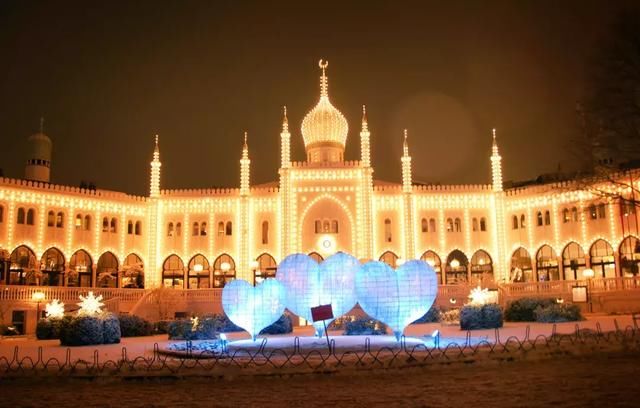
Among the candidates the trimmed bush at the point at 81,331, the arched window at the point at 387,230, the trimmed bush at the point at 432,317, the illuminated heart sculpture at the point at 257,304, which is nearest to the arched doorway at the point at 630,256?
the trimmed bush at the point at 432,317

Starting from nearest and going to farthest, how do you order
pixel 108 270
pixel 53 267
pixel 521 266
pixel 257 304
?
pixel 257 304
pixel 53 267
pixel 108 270
pixel 521 266

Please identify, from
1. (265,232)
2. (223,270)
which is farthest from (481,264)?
(223,270)

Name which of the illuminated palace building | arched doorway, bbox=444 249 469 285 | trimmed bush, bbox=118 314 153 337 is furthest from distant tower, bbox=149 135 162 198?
arched doorway, bbox=444 249 469 285

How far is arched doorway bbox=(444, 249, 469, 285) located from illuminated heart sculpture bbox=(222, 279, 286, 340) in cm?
2795

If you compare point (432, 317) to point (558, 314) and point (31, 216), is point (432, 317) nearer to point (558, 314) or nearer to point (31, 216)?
Result: point (558, 314)

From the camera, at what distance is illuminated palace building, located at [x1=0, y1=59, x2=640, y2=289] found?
4603 centimetres

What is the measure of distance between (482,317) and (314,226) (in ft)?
69.8

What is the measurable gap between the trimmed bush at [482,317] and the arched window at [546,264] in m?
21.3

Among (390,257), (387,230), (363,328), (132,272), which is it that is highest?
(387,230)

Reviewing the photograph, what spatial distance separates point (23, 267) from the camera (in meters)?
44.0

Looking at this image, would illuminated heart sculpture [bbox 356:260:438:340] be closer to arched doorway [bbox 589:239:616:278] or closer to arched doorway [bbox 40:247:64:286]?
arched doorway [bbox 589:239:616:278]

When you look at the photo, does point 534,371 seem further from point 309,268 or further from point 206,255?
point 206,255

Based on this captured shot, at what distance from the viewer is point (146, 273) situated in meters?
48.4

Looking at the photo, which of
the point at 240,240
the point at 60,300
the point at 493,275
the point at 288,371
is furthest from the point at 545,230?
the point at 288,371
